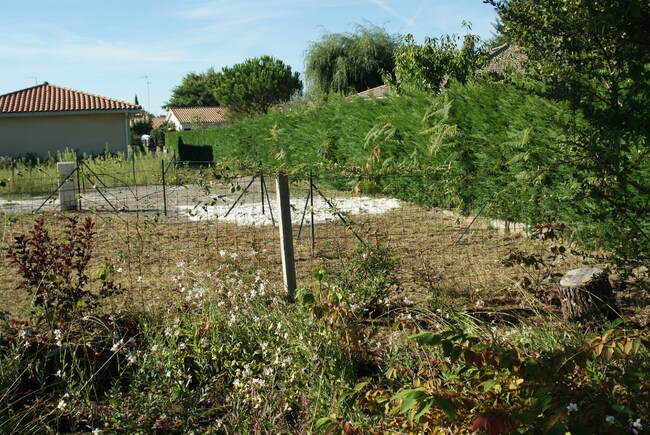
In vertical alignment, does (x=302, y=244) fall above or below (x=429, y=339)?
below

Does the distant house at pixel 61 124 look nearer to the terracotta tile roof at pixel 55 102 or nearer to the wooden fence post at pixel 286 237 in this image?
the terracotta tile roof at pixel 55 102

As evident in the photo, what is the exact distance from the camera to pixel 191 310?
479 centimetres

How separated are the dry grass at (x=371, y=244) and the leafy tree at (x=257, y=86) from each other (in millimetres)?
46521

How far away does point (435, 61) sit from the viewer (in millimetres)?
16344

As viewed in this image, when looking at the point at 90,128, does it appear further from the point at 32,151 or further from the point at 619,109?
the point at 619,109

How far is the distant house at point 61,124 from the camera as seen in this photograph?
107 ft

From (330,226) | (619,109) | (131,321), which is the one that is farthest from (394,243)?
(619,109)

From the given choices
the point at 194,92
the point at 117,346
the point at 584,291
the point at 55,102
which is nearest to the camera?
the point at 117,346


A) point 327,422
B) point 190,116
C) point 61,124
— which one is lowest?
point 327,422

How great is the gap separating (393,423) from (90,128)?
33300mm

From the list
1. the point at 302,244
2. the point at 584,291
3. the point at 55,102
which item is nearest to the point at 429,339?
the point at 584,291

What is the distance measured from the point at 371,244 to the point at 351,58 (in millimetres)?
32579

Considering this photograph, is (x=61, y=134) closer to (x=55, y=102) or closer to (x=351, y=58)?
(x=55, y=102)

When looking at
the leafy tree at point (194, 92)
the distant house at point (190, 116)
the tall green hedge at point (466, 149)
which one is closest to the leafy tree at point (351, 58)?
the tall green hedge at point (466, 149)
